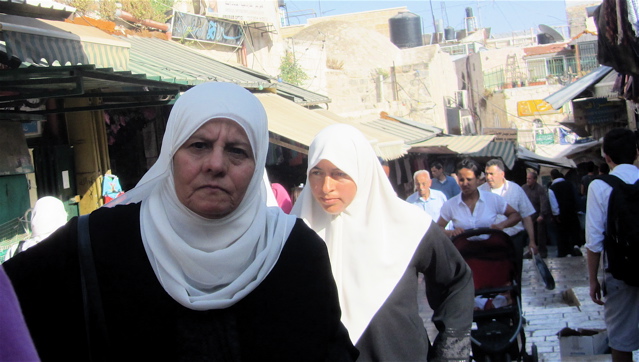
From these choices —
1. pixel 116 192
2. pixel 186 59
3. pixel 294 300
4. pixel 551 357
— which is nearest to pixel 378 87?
pixel 186 59

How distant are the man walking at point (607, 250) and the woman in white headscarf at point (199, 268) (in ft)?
9.49

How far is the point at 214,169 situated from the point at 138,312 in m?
0.41

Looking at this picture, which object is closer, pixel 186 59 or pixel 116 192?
pixel 116 192

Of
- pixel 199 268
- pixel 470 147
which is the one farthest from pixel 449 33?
pixel 199 268

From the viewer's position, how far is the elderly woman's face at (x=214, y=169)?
1938 millimetres

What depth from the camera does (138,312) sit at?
181 centimetres

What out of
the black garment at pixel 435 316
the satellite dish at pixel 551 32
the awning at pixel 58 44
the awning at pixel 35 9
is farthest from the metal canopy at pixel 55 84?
the satellite dish at pixel 551 32

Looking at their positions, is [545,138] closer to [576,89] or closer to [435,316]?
[576,89]

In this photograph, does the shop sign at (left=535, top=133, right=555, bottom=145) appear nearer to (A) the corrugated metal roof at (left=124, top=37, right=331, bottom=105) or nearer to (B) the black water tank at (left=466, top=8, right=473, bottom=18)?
(B) the black water tank at (left=466, top=8, right=473, bottom=18)

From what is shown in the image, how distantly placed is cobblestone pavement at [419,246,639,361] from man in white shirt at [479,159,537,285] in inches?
29.5

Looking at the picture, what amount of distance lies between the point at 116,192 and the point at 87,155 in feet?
1.63

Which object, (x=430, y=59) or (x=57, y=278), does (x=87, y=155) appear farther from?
(x=430, y=59)

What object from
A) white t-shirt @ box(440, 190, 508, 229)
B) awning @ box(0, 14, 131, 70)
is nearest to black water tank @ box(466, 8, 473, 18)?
white t-shirt @ box(440, 190, 508, 229)

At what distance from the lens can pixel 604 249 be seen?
4.52 meters
